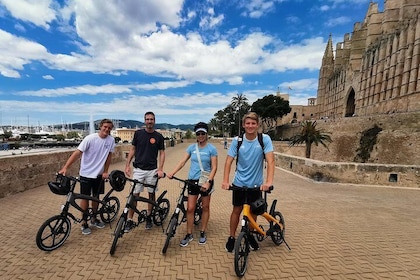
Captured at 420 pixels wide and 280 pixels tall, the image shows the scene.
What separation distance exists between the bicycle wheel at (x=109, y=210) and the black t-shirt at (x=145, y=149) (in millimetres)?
1043

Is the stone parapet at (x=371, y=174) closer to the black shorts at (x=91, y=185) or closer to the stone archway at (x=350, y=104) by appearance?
Answer: the black shorts at (x=91, y=185)

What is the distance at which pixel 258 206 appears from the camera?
126 inches

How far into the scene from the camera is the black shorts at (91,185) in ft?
13.9

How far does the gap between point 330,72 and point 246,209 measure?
82.3 metres

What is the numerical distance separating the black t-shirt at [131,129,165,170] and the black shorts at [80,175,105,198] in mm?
704

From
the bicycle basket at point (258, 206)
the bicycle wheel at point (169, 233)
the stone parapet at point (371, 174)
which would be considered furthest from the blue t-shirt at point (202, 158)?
the stone parapet at point (371, 174)

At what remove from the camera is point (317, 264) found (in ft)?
11.7

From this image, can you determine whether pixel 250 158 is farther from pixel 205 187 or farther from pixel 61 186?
pixel 61 186

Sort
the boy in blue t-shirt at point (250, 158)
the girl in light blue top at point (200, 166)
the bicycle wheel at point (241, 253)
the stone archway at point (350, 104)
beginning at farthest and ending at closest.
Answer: the stone archway at point (350, 104) < the girl in light blue top at point (200, 166) < the boy in blue t-shirt at point (250, 158) < the bicycle wheel at point (241, 253)

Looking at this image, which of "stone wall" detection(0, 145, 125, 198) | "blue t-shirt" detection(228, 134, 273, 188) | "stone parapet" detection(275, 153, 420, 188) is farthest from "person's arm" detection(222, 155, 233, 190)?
"stone parapet" detection(275, 153, 420, 188)

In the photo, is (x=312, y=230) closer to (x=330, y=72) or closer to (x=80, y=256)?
(x=80, y=256)

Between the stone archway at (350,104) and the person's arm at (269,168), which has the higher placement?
the stone archway at (350,104)

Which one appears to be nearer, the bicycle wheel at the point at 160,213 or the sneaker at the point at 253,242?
the sneaker at the point at 253,242

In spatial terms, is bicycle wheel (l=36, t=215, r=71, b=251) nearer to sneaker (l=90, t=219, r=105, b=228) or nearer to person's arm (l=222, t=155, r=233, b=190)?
sneaker (l=90, t=219, r=105, b=228)
